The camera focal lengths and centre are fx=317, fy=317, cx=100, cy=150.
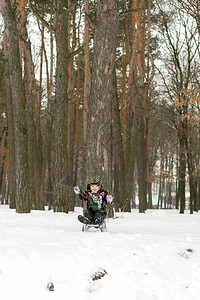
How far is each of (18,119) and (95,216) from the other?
4.34m

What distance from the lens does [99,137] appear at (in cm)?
803

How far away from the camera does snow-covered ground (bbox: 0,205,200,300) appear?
348cm

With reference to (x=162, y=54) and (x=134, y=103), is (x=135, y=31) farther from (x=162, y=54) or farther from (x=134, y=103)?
(x=162, y=54)

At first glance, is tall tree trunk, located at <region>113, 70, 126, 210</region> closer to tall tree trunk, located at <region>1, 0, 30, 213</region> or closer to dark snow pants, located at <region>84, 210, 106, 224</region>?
tall tree trunk, located at <region>1, 0, 30, 213</region>

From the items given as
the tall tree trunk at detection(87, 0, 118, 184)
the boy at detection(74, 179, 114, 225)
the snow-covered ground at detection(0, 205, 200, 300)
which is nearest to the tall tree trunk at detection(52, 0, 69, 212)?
the tall tree trunk at detection(87, 0, 118, 184)

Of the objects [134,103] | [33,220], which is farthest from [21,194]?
[134,103]

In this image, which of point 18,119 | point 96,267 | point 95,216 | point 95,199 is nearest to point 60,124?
point 18,119

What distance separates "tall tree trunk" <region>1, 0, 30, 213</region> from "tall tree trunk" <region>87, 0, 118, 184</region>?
2176mm

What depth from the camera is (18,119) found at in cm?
917

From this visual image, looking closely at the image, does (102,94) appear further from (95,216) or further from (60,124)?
(95,216)

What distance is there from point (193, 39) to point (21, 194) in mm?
12559

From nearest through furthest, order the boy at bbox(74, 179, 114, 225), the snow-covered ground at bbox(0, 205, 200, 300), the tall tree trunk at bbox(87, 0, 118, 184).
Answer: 1. the snow-covered ground at bbox(0, 205, 200, 300)
2. the boy at bbox(74, 179, 114, 225)
3. the tall tree trunk at bbox(87, 0, 118, 184)

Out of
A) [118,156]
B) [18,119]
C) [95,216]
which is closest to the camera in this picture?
[95,216]

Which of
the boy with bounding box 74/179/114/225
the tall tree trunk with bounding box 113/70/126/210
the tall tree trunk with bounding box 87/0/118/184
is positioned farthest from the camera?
the tall tree trunk with bounding box 113/70/126/210
